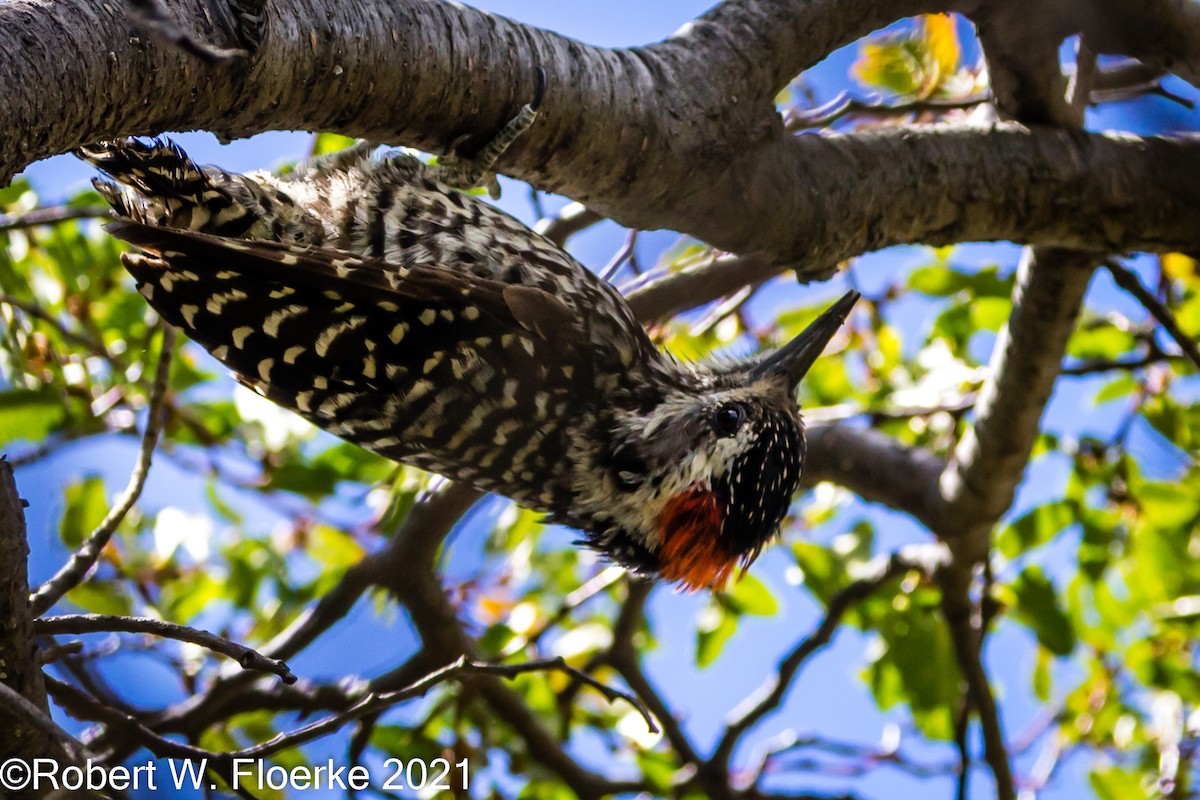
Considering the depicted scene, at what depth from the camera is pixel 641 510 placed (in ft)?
10.3

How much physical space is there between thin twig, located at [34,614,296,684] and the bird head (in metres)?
1.52

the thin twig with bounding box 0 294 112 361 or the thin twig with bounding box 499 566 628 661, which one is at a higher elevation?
the thin twig with bounding box 0 294 112 361

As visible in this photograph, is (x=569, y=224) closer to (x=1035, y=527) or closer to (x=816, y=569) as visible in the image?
(x=816, y=569)

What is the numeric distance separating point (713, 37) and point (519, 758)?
7.77ft

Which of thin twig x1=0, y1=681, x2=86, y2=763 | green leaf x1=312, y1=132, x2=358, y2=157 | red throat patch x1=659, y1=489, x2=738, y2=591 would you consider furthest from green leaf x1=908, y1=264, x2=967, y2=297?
thin twig x1=0, y1=681, x2=86, y2=763

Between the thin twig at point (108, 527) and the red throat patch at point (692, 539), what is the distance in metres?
1.30

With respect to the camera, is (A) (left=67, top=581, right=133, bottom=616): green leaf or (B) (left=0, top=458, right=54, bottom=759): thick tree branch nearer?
(B) (left=0, top=458, right=54, bottom=759): thick tree branch

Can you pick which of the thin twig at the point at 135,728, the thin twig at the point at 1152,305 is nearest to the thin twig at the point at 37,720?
the thin twig at the point at 135,728

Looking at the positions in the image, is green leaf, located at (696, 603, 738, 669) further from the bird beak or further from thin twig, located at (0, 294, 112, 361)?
thin twig, located at (0, 294, 112, 361)

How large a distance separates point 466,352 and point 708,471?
754mm

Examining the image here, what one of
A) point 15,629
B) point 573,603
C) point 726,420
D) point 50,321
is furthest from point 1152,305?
point 50,321

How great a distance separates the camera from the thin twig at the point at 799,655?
3652 millimetres

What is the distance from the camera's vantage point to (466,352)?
278cm

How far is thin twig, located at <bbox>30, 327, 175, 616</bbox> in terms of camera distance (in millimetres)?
2191
